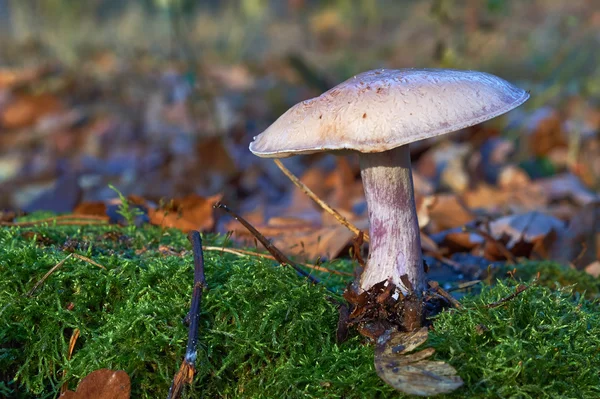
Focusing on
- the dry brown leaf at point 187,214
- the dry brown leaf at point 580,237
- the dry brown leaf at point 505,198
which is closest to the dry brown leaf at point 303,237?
the dry brown leaf at point 187,214

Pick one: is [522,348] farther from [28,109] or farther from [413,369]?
[28,109]

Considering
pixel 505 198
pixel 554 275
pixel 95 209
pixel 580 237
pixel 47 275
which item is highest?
pixel 47 275

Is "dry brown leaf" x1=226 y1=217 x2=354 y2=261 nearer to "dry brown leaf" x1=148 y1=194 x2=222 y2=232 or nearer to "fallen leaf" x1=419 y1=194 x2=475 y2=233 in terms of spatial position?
"dry brown leaf" x1=148 y1=194 x2=222 y2=232

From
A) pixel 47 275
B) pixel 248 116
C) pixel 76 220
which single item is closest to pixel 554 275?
pixel 47 275

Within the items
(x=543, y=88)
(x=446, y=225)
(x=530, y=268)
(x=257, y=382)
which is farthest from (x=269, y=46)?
(x=257, y=382)

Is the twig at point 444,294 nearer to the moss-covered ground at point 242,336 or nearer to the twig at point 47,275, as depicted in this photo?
the moss-covered ground at point 242,336

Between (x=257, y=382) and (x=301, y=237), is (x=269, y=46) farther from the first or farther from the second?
(x=257, y=382)
